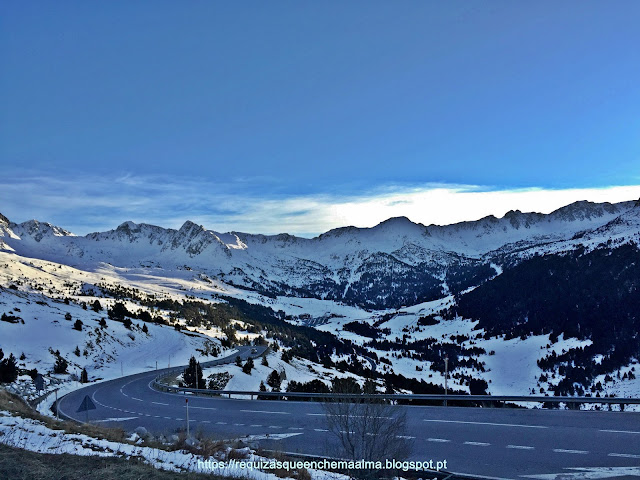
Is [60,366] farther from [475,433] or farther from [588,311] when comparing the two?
[588,311]

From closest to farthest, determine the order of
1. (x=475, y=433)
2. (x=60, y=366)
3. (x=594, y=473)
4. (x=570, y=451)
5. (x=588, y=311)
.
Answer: (x=594, y=473)
(x=570, y=451)
(x=475, y=433)
(x=60, y=366)
(x=588, y=311)

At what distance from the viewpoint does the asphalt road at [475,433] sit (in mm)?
11522

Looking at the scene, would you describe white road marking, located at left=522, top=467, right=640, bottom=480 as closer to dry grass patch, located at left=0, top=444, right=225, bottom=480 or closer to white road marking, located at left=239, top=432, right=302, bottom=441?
dry grass patch, located at left=0, top=444, right=225, bottom=480

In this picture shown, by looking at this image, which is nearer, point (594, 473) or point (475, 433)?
point (594, 473)

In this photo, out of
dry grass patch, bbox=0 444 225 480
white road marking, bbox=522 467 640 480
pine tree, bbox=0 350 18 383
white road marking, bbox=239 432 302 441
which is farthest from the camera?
pine tree, bbox=0 350 18 383

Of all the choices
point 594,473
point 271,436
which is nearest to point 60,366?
point 271,436

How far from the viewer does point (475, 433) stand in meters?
15.3

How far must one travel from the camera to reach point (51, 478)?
27.7ft

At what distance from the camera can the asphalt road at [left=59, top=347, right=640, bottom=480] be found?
1152 cm

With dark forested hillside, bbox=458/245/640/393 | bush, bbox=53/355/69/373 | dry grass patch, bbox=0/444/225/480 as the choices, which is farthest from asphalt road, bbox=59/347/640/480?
dark forested hillside, bbox=458/245/640/393

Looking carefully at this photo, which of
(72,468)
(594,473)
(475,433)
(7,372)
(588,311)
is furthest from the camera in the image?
(588,311)

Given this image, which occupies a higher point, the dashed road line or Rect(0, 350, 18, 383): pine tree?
the dashed road line

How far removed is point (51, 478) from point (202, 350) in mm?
64687

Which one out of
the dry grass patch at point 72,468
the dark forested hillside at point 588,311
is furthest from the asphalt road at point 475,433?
the dark forested hillside at point 588,311
